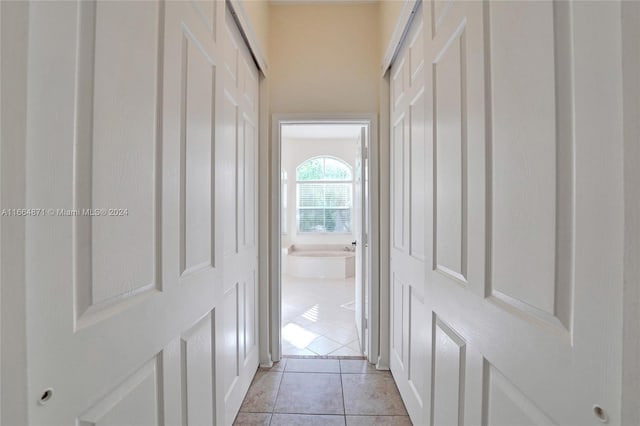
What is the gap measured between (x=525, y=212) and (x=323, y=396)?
5.83ft

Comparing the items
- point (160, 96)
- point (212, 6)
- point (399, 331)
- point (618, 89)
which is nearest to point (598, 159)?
point (618, 89)

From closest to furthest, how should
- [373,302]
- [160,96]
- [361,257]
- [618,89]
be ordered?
[618,89]
[160,96]
[373,302]
[361,257]

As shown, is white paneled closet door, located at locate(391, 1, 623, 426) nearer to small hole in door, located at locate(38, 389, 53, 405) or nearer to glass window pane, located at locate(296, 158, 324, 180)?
small hole in door, located at locate(38, 389, 53, 405)

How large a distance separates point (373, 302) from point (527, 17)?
1976 millimetres

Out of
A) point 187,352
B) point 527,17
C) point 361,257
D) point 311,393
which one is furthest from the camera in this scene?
point 361,257

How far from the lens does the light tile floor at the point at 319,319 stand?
2.51 m

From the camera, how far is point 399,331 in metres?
1.89

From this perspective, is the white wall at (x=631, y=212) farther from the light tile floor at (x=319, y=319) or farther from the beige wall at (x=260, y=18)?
the light tile floor at (x=319, y=319)

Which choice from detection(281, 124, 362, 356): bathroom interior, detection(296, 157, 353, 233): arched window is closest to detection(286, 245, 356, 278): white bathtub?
detection(281, 124, 362, 356): bathroom interior

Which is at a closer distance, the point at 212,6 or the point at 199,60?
the point at 199,60

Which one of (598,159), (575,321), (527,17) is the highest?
(527,17)

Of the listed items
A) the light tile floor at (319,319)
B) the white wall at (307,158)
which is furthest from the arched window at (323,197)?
the light tile floor at (319,319)

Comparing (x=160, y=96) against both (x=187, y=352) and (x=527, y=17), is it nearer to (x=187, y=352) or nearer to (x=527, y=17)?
(x=187, y=352)

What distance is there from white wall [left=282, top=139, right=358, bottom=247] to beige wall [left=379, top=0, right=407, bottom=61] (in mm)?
4181
